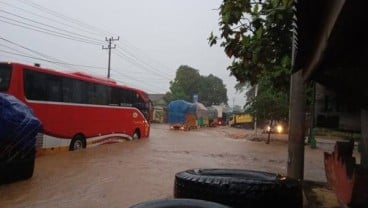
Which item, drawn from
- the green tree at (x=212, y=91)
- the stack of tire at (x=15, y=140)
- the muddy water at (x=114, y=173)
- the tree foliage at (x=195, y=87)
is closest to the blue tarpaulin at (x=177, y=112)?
the muddy water at (x=114, y=173)

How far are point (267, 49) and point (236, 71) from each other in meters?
1.75

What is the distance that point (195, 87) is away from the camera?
76.6 m

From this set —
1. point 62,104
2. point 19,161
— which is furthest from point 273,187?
point 62,104

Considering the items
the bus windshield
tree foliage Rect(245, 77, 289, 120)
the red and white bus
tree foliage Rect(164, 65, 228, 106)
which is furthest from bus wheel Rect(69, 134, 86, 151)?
tree foliage Rect(164, 65, 228, 106)

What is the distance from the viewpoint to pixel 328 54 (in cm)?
342

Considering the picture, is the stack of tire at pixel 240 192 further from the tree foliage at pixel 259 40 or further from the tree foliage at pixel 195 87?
the tree foliage at pixel 195 87

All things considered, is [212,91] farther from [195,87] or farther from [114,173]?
[114,173]

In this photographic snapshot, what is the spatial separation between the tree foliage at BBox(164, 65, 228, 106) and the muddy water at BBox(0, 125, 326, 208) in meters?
51.2

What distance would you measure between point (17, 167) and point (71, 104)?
6.52 meters

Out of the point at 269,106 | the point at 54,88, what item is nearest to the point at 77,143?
the point at 54,88

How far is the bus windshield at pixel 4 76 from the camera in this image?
43.8 ft

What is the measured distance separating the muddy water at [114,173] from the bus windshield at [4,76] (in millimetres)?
2360

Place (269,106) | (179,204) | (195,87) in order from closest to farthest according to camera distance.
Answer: (179,204), (269,106), (195,87)

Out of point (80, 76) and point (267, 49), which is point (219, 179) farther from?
point (80, 76)
